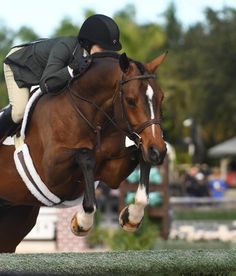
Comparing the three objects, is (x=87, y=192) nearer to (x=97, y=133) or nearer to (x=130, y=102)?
(x=97, y=133)

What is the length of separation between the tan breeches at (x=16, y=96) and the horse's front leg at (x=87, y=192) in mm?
808

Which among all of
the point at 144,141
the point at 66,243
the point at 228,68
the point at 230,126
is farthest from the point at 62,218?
the point at 230,126

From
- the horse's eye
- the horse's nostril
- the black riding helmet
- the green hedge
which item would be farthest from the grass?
the green hedge

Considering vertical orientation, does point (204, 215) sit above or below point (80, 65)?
below

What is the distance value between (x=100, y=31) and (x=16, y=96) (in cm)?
91

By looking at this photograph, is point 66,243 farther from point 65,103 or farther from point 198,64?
point 198,64

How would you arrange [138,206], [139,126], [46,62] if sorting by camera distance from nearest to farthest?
[139,126]
[138,206]
[46,62]

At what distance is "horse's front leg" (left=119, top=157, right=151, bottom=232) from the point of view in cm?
645

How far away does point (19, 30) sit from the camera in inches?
1917

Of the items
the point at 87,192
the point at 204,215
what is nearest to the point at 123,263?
the point at 87,192

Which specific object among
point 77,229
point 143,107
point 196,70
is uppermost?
point 143,107

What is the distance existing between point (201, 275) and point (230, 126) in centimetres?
4679

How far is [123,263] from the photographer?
5090 millimetres

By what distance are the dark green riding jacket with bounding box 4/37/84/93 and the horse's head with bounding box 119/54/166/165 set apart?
0.56 metres
